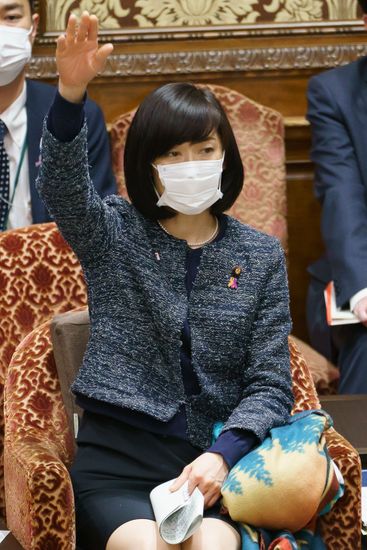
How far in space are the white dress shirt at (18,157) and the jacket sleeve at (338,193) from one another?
0.92 metres

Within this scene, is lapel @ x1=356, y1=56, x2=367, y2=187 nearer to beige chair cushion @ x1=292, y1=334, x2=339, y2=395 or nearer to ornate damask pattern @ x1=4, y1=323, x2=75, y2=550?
beige chair cushion @ x1=292, y1=334, x2=339, y2=395

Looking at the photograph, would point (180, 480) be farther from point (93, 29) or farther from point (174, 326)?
point (93, 29)

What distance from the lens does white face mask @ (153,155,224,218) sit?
90.3 inches

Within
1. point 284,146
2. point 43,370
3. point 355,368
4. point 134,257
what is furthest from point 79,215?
point 284,146

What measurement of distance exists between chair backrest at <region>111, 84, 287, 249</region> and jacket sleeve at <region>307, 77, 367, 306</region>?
0.53 feet

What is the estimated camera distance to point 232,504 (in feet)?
6.72

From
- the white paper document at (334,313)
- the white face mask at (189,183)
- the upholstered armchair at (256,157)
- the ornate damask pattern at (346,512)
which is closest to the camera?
the ornate damask pattern at (346,512)

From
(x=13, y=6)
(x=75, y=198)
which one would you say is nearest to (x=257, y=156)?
(x=13, y=6)

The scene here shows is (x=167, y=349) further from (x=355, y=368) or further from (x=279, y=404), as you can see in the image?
(x=355, y=368)

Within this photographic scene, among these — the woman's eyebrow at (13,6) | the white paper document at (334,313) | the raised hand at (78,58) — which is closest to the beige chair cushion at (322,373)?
the white paper document at (334,313)

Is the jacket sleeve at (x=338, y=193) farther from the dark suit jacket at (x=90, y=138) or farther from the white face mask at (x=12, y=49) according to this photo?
the white face mask at (x=12, y=49)

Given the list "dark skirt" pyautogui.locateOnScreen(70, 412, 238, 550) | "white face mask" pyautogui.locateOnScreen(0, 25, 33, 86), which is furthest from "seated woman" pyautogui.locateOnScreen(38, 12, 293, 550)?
"white face mask" pyautogui.locateOnScreen(0, 25, 33, 86)

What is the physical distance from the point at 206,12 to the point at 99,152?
0.75 m

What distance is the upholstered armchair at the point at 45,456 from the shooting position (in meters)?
2.07
